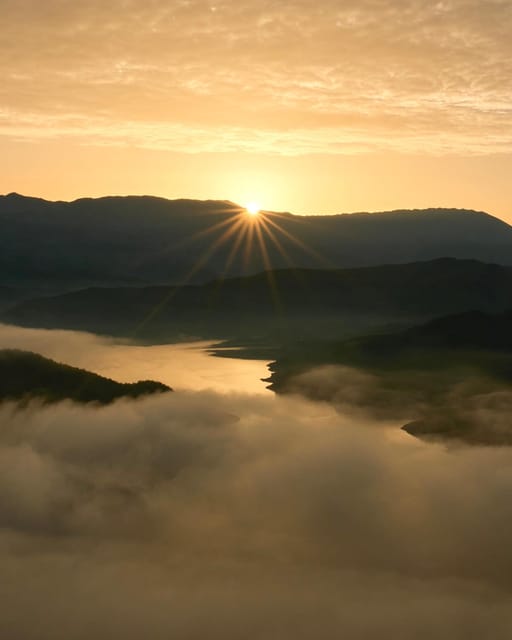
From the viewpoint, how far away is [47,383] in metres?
108

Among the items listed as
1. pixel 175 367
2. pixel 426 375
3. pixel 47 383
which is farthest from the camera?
pixel 175 367

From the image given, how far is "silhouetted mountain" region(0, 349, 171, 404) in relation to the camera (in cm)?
10431

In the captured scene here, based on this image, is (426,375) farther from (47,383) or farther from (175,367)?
(175,367)

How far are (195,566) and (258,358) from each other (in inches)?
4919

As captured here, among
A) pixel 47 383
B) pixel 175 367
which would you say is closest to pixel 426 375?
pixel 47 383

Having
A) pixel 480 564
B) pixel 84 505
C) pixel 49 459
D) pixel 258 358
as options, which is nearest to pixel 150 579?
pixel 84 505

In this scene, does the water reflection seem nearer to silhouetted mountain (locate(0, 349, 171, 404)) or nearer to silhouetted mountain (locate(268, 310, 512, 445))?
silhouetted mountain (locate(268, 310, 512, 445))

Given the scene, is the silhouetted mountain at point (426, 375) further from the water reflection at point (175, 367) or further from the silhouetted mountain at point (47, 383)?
the silhouetted mountain at point (47, 383)

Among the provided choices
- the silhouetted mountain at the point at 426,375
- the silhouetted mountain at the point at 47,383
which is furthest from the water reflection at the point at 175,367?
the silhouetted mountain at the point at 47,383

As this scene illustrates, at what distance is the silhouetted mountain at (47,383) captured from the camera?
104312 millimetres

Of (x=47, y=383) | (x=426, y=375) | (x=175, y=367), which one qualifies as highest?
(x=47, y=383)

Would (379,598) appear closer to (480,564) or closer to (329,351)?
(480,564)

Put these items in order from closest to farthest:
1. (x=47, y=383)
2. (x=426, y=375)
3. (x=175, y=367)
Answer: (x=47, y=383), (x=426, y=375), (x=175, y=367)

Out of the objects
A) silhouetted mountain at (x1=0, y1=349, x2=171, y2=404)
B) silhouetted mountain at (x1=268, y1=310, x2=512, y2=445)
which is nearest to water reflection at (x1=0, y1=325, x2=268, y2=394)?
silhouetted mountain at (x1=268, y1=310, x2=512, y2=445)
